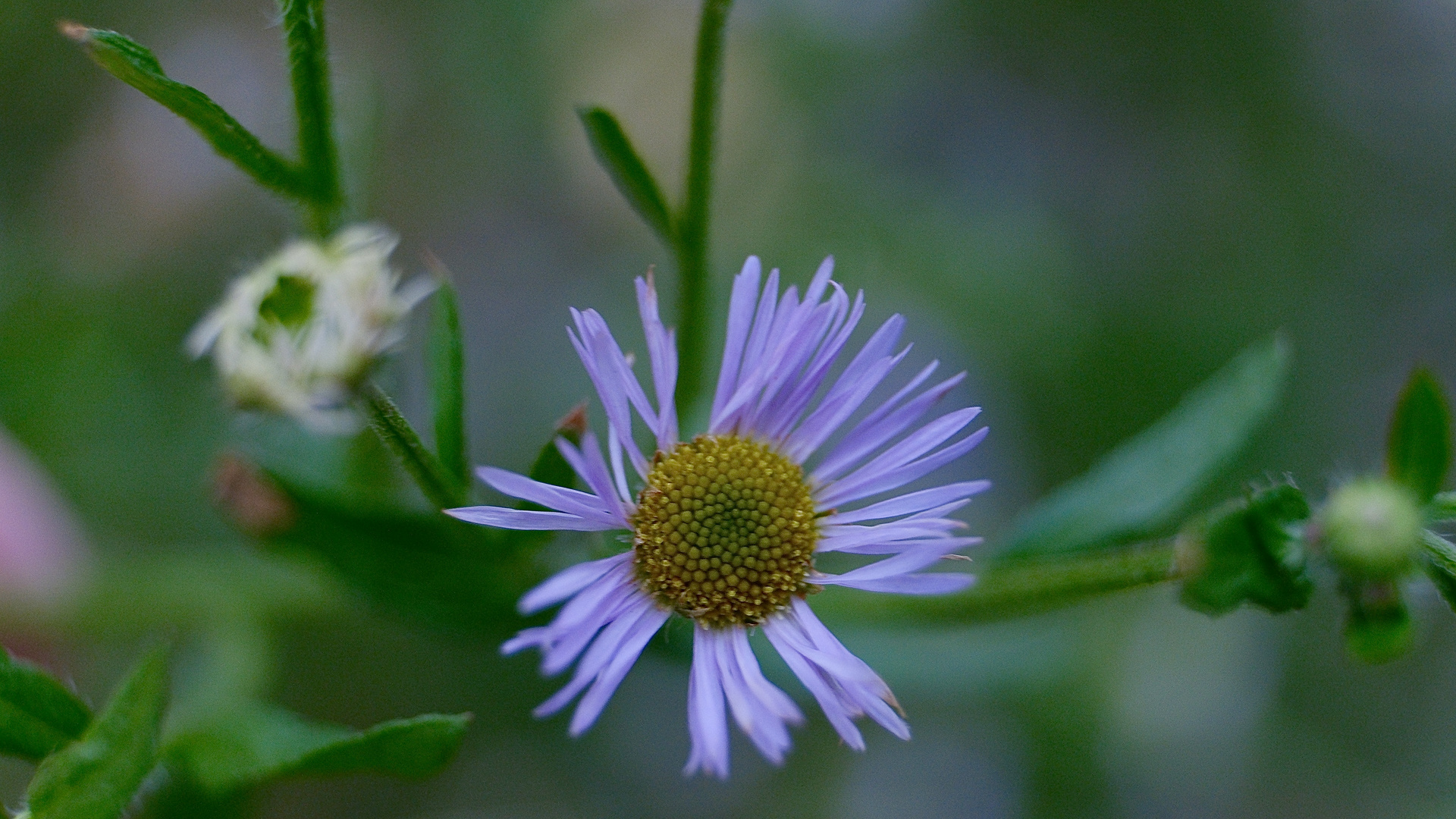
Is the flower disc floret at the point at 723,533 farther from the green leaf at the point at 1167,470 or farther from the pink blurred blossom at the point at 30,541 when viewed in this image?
the pink blurred blossom at the point at 30,541

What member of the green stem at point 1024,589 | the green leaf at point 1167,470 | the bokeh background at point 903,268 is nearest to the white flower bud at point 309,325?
the green stem at point 1024,589

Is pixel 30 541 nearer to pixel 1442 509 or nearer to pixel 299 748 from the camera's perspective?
pixel 299 748

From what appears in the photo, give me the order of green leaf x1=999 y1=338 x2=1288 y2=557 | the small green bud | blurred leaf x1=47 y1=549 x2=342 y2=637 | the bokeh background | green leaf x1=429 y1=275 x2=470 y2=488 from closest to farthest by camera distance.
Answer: the small green bud < green leaf x1=429 y1=275 x2=470 y2=488 < green leaf x1=999 y1=338 x2=1288 y2=557 < blurred leaf x1=47 y1=549 x2=342 y2=637 < the bokeh background

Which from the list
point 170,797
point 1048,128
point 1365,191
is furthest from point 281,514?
point 1365,191

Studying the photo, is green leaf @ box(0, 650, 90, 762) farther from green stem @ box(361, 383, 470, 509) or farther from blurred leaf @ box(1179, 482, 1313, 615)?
blurred leaf @ box(1179, 482, 1313, 615)

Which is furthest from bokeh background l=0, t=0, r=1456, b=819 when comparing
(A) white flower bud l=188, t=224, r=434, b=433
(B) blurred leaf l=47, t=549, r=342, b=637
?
(A) white flower bud l=188, t=224, r=434, b=433

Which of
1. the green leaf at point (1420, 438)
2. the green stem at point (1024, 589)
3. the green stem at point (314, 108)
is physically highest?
the green leaf at point (1420, 438)
